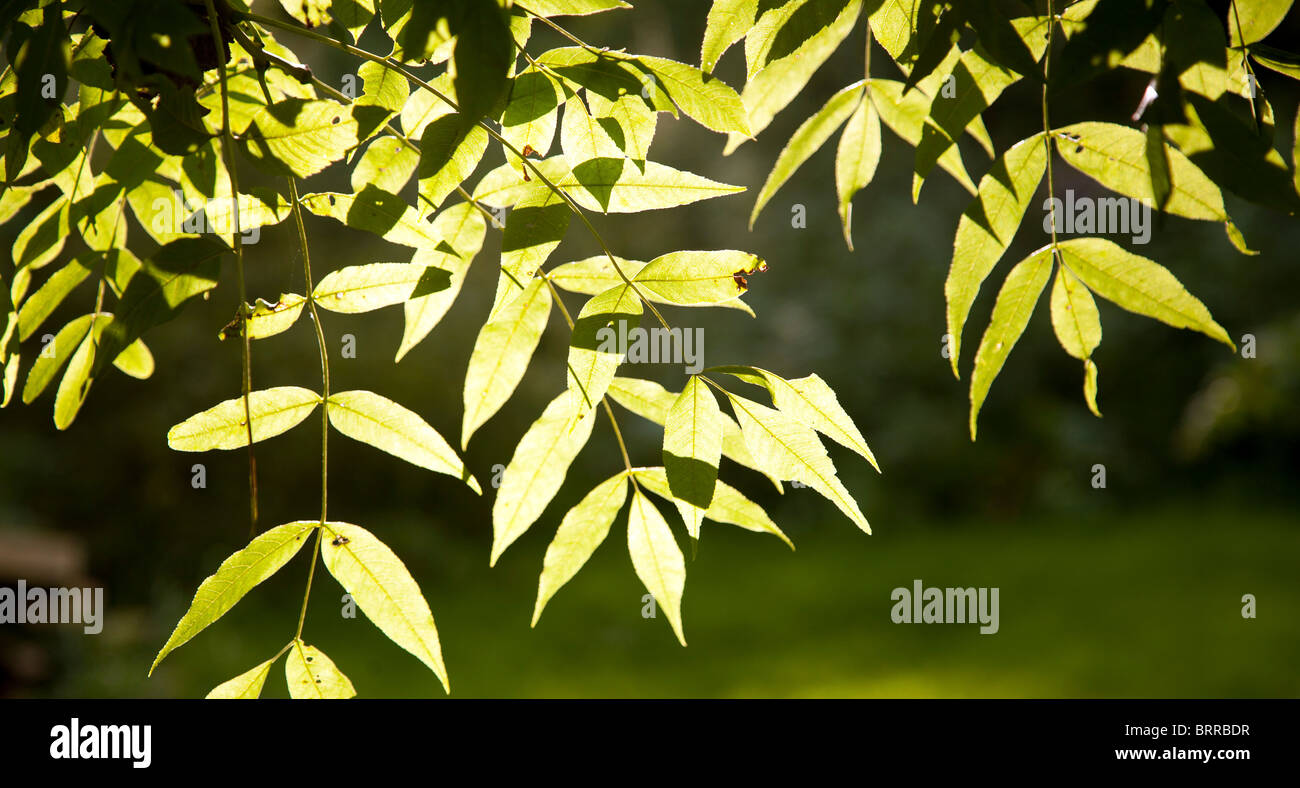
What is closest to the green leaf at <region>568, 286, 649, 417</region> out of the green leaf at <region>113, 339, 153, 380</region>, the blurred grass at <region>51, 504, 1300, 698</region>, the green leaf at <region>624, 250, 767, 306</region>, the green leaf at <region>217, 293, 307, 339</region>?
the green leaf at <region>624, 250, 767, 306</region>

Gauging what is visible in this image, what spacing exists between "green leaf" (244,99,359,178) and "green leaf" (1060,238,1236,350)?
Result: 2.00 ft

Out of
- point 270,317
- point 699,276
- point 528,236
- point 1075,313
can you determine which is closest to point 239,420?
point 270,317

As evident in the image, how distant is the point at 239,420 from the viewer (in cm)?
81

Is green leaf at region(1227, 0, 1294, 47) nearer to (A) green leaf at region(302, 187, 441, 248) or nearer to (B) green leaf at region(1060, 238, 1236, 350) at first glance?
(B) green leaf at region(1060, 238, 1236, 350)

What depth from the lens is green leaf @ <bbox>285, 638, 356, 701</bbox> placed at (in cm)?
76

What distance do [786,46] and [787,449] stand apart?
0.32 metres

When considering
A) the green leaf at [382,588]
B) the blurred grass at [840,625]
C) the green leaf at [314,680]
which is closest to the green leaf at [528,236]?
the green leaf at [382,588]

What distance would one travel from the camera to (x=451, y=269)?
728 millimetres

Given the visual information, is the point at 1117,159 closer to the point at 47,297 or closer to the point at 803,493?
the point at 47,297

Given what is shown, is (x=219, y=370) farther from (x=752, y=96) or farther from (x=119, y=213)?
(x=752, y=96)

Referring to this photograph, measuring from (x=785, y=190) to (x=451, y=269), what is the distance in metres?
6.37
